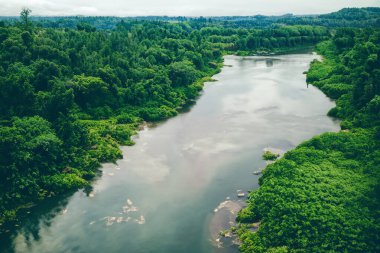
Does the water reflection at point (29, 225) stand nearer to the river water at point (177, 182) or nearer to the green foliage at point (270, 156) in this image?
the river water at point (177, 182)

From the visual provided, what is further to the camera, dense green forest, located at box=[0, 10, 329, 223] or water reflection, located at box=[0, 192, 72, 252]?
dense green forest, located at box=[0, 10, 329, 223]

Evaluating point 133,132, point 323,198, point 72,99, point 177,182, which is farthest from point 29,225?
point 323,198

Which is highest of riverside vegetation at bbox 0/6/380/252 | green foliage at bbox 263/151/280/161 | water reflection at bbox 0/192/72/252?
riverside vegetation at bbox 0/6/380/252

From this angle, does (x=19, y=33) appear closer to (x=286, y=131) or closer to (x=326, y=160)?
(x=286, y=131)

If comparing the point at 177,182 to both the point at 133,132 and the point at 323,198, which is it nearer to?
the point at 323,198

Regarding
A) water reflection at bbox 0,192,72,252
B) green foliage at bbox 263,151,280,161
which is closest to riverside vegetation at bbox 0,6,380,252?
water reflection at bbox 0,192,72,252

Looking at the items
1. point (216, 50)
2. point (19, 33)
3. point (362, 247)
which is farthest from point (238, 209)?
point (216, 50)

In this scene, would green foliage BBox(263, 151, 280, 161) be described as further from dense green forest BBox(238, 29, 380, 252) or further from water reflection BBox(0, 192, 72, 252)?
water reflection BBox(0, 192, 72, 252)
